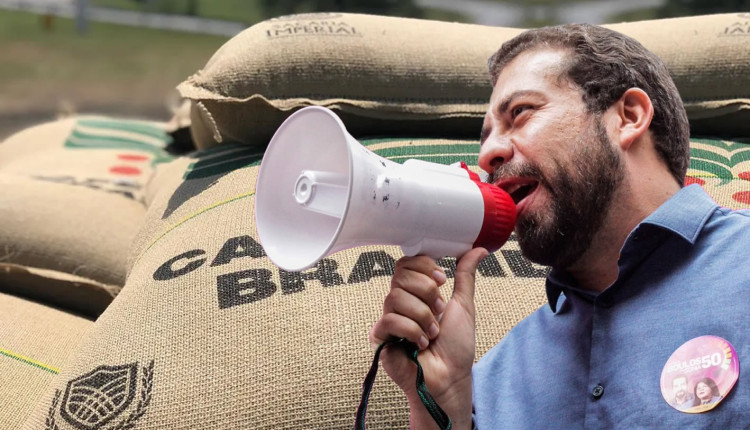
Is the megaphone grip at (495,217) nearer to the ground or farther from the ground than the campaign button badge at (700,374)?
farther from the ground

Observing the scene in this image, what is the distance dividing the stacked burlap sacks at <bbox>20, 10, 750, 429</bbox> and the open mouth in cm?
31

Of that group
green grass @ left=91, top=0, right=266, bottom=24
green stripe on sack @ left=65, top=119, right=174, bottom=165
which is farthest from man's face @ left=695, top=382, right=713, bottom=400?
green grass @ left=91, top=0, right=266, bottom=24

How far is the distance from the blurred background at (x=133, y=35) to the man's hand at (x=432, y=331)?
3.34m

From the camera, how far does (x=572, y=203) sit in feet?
3.20

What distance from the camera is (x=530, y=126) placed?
1.03m

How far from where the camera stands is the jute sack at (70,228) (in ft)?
6.09

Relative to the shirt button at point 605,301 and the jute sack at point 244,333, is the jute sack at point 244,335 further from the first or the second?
the shirt button at point 605,301

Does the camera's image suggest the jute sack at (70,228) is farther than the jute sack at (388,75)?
Yes

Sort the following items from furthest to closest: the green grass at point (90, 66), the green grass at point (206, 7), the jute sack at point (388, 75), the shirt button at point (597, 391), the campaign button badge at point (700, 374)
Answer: the green grass at point (206, 7) < the green grass at point (90, 66) < the jute sack at point (388, 75) < the shirt button at point (597, 391) < the campaign button badge at point (700, 374)

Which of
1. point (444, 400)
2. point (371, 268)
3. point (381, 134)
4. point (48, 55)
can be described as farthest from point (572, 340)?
point (48, 55)

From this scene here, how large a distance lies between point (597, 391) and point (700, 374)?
0.13 m

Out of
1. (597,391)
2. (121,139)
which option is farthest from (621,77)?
(121,139)

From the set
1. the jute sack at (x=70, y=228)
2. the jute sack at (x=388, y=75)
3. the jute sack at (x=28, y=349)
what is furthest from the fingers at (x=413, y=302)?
the jute sack at (x=70, y=228)

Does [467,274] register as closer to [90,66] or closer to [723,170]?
[723,170]
